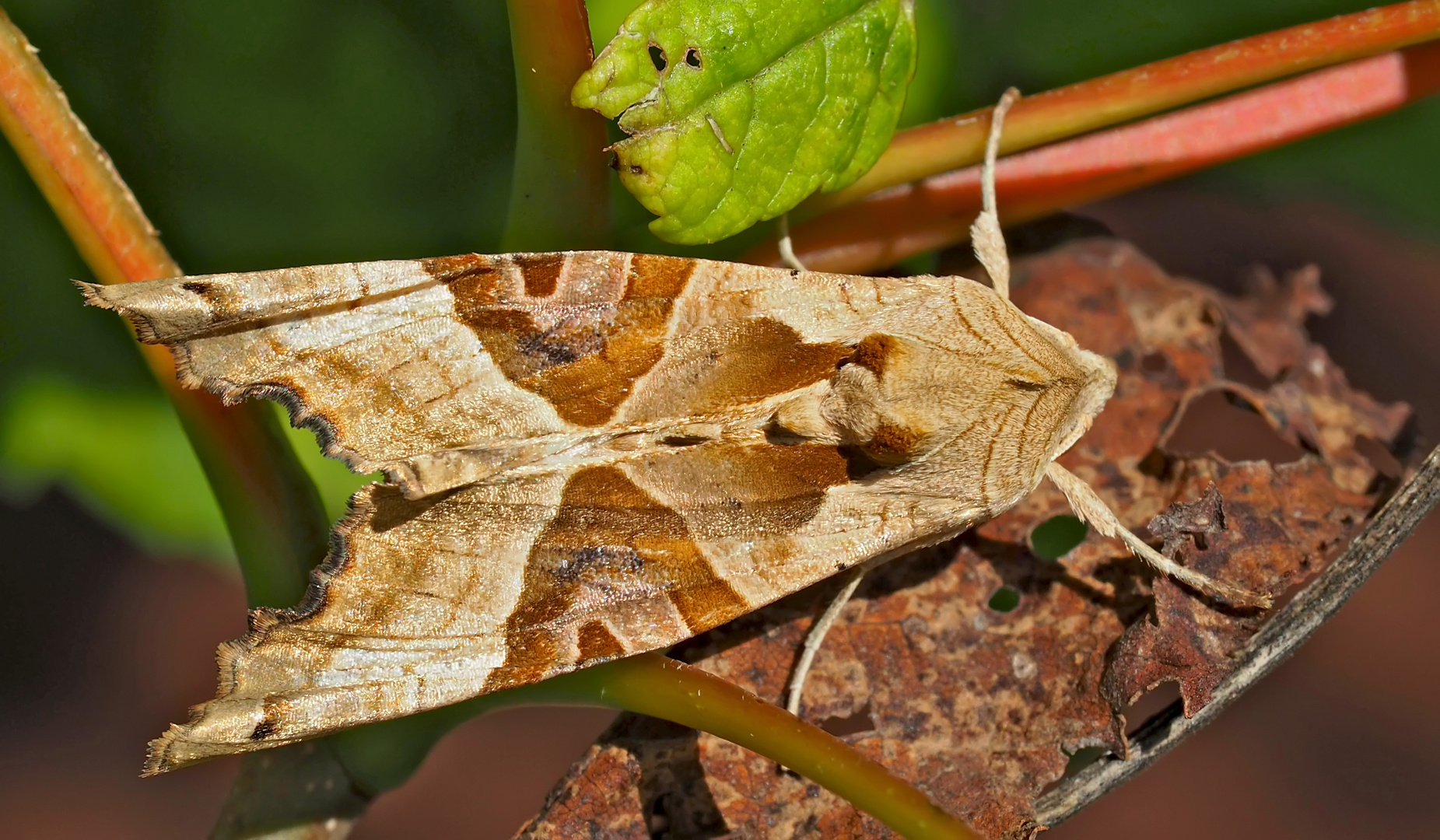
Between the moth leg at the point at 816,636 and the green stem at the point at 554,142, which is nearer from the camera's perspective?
the green stem at the point at 554,142

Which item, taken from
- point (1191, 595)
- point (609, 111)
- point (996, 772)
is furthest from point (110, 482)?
point (1191, 595)

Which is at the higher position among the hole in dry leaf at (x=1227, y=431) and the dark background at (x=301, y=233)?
the dark background at (x=301, y=233)

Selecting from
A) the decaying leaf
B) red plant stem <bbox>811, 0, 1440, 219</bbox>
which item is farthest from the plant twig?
red plant stem <bbox>811, 0, 1440, 219</bbox>

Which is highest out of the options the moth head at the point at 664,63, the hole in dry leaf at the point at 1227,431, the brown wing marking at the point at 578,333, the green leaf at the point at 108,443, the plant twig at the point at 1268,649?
the green leaf at the point at 108,443

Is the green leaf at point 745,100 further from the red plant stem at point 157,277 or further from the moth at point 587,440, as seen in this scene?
the red plant stem at point 157,277

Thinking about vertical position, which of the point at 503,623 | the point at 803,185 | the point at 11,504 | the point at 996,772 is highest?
the point at 11,504

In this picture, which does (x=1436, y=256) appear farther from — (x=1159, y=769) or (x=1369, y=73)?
(x=1159, y=769)

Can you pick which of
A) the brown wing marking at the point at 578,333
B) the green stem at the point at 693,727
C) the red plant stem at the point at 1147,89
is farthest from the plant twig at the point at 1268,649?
the brown wing marking at the point at 578,333

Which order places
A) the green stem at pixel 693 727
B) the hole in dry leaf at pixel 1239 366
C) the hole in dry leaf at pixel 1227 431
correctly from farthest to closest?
the hole in dry leaf at pixel 1227 431 → the hole in dry leaf at pixel 1239 366 → the green stem at pixel 693 727
